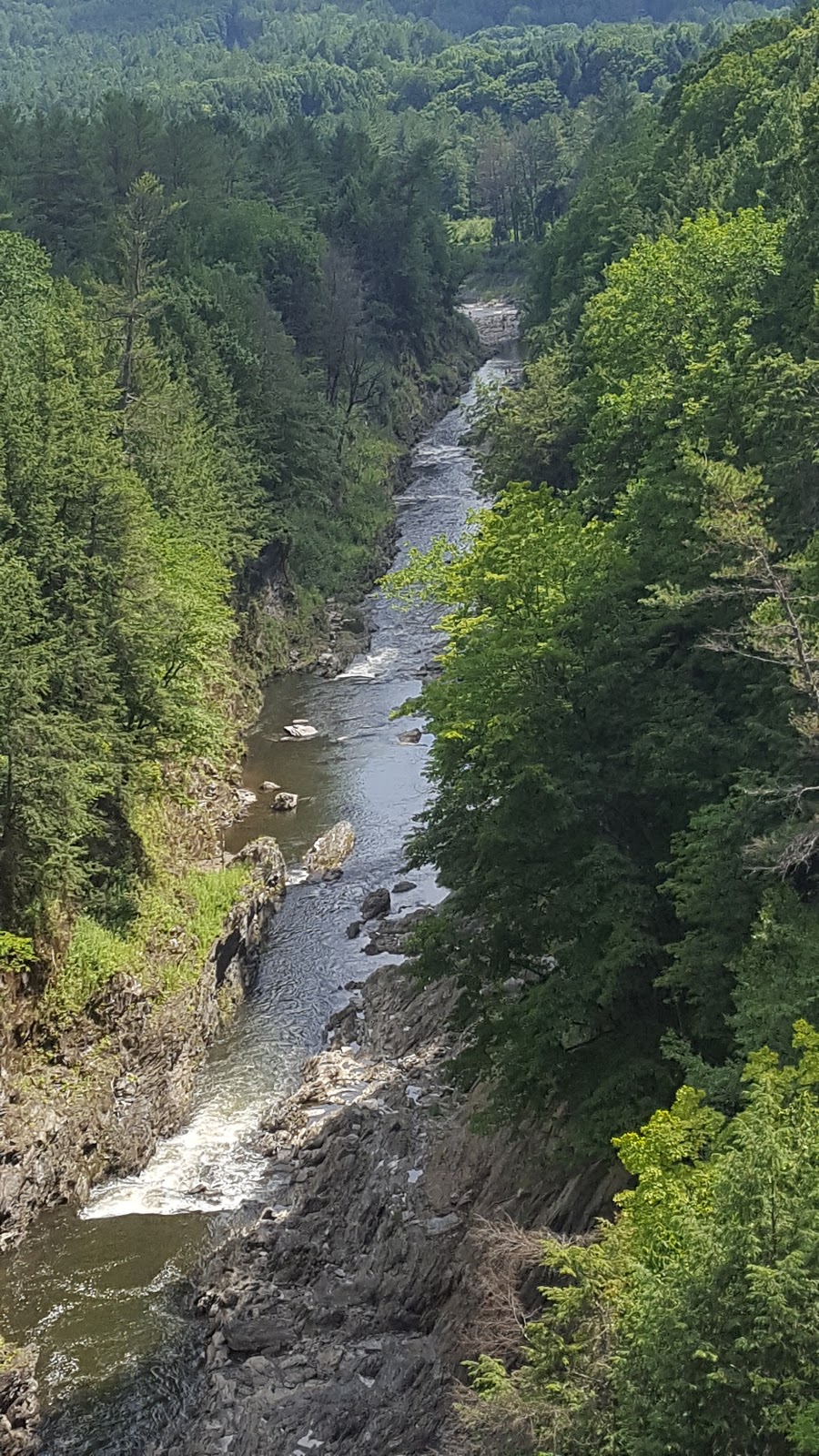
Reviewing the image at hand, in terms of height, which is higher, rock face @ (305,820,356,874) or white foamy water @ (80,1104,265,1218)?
rock face @ (305,820,356,874)

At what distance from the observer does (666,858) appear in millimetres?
25672

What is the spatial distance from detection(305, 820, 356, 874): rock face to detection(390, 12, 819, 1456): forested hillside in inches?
467

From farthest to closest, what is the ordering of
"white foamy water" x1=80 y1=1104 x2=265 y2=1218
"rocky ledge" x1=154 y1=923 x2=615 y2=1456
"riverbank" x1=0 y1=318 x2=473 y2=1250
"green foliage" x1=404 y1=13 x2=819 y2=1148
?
"white foamy water" x1=80 y1=1104 x2=265 y2=1218
"riverbank" x1=0 y1=318 x2=473 y2=1250
"rocky ledge" x1=154 y1=923 x2=615 y2=1456
"green foliage" x1=404 y1=13 x2=819 y2=1148

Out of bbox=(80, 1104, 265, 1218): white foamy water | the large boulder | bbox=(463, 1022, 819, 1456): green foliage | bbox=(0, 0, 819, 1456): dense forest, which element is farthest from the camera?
the large boulder

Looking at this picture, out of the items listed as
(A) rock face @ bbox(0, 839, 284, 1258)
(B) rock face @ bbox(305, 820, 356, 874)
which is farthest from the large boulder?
(A) rock face @ bbox(0, 839, 284, 1258)

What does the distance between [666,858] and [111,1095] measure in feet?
45.9

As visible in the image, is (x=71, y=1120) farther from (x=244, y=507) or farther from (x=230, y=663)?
(x=244, y=507)

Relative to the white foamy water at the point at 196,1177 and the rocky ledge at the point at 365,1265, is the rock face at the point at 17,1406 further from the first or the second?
the white foamy water at the point at 196,1177

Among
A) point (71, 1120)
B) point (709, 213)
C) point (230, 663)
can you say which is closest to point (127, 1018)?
point (71, 1120)

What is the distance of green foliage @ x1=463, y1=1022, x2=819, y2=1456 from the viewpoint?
1350 centimetres

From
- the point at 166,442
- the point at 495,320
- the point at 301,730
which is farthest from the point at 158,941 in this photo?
the point at 495,320

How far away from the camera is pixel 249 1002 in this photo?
38.1 metres

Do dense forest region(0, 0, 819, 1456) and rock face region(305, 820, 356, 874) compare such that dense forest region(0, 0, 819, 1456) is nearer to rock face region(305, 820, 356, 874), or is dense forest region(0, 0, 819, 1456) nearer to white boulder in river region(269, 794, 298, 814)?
white boulder in river region(269, 794, 298, 814)

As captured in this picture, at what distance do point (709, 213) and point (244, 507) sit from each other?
2347cm
